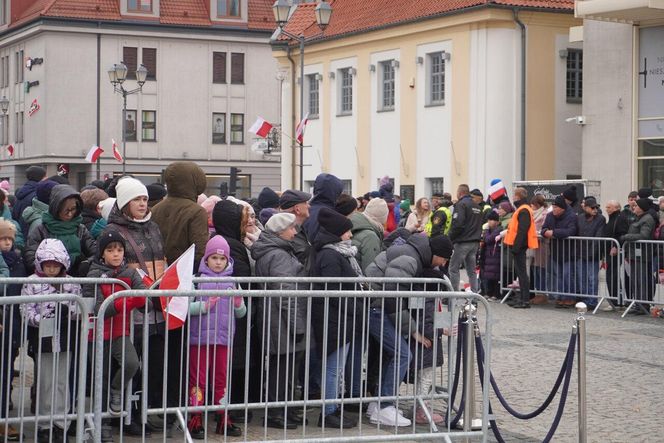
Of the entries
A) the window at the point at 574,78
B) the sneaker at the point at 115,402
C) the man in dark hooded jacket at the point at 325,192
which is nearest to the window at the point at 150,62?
the window at the point at 574,78

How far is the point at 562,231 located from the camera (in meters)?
20.0

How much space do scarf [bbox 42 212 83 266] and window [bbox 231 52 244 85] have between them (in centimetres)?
6191

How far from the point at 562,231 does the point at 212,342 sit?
481 inches

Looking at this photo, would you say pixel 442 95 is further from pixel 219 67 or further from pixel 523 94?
pixel 219 67

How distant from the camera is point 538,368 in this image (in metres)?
13.2

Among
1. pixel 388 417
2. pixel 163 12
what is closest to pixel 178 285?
pixel 388 417

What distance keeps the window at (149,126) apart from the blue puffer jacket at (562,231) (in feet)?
168

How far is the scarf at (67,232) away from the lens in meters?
10.4

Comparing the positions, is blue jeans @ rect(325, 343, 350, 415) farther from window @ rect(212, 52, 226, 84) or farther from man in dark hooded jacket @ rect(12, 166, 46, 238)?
window @ rect(212, 52, 226, 84)

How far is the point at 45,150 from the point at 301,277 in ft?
196

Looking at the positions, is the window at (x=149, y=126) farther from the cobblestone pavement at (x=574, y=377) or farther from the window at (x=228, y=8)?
the cobblestone pavement at (x=574, y=377)

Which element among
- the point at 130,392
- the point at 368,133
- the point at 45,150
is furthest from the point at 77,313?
the point at 45,150

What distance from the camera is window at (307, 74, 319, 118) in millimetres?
45312

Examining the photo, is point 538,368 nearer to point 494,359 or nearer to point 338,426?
point 494,359
